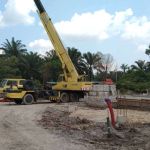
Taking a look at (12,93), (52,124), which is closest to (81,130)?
(52,124)

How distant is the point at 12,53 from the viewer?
87.0 m

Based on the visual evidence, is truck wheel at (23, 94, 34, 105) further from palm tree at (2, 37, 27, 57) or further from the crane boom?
palm tree at (2, 37, 27, 57)

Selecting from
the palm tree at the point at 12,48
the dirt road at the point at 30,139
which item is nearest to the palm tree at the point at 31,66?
the palm tree at the point at 12,48

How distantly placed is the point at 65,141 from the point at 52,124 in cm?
583

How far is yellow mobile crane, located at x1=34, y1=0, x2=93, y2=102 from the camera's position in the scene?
39.8 metres

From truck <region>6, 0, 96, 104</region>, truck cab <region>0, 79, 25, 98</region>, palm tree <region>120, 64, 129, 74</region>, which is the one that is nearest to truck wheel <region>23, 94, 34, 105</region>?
truck <region>6, 0, 96, 104</region>

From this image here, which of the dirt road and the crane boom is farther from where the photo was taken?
the crane boom

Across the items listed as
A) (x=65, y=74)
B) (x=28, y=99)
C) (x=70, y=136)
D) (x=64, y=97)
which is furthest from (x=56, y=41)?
(x=70, y=136)

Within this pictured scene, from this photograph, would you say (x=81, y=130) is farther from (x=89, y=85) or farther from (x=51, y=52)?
(x=51, y=52)

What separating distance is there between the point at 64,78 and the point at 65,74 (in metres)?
0.56

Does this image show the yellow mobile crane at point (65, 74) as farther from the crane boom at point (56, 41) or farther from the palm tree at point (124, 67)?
the palm tree at point (124, 67)

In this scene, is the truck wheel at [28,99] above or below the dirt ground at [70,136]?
above

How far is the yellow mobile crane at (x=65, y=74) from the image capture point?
39844 millimetres

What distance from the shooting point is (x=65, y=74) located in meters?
41.0
